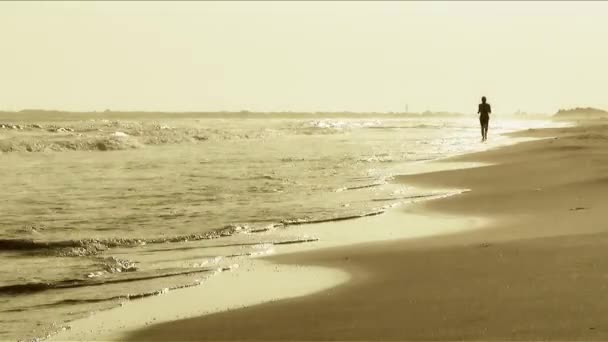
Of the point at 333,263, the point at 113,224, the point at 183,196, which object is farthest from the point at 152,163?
the point at 333,263

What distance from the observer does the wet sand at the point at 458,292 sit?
5.34 metres

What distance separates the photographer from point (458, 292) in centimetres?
633

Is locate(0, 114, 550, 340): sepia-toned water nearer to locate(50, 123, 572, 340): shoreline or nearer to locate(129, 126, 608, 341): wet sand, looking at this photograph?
locate(50, 123, 572, 340): shoreline

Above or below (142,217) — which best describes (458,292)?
above

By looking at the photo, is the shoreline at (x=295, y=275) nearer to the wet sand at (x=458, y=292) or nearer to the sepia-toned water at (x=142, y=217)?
the wet sand at (x=458, y=292)

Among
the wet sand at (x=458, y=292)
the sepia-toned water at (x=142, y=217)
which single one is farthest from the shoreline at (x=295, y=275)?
the sepia-toned water at (x=142, y=217)

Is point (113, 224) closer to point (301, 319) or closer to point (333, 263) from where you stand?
point (333, 263)

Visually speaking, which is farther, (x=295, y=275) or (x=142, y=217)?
(x=142, y=217)

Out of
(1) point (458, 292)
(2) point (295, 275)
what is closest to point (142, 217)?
(2) point (295, 275)

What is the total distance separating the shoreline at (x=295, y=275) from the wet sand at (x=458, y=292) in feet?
0.39

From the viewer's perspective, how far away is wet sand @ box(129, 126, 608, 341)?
5344 mm

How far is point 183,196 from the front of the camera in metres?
14.2

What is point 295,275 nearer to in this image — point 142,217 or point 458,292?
point 458,292

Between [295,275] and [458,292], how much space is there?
6.55ft
